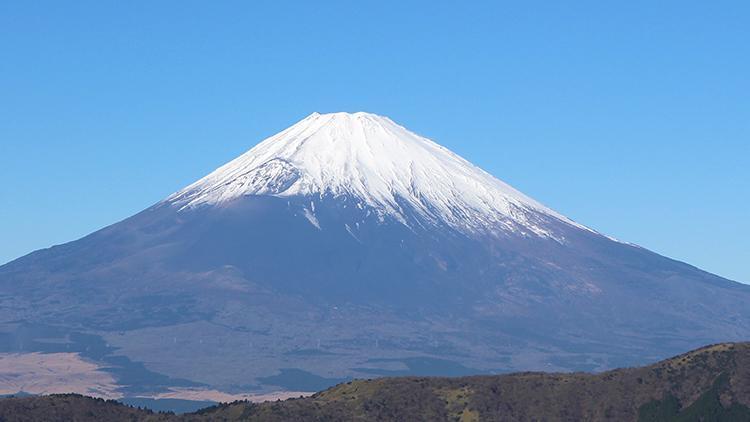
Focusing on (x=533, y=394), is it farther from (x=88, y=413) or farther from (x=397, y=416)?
(x=88, y=413)

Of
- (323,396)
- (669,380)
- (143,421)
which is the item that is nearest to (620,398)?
(669,380)

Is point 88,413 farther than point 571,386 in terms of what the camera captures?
No

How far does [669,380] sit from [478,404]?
17173 millimetres

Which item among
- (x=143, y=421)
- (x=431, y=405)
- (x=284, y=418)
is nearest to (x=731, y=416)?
(x=431, y=405)

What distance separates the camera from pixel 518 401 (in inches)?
5610

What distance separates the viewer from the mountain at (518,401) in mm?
134250

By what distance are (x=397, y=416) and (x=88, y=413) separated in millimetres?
26565

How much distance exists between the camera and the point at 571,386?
144375mm

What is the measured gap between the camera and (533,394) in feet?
473

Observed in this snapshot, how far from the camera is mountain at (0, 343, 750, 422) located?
13425cm

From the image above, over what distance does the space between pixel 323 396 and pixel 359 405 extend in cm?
825

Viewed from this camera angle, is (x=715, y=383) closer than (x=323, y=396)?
Yes

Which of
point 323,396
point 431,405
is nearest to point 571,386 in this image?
point 431,405

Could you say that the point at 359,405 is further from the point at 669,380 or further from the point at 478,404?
the point at 669,380
